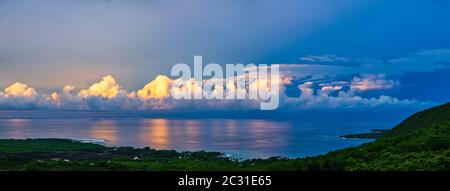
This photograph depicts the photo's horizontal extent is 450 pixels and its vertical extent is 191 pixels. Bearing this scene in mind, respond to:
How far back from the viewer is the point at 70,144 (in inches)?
4259

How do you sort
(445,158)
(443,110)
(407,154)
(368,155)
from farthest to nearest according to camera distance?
(443,110) < (368,155) < (407,154) < (445,158)

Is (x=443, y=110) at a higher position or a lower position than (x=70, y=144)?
higher
